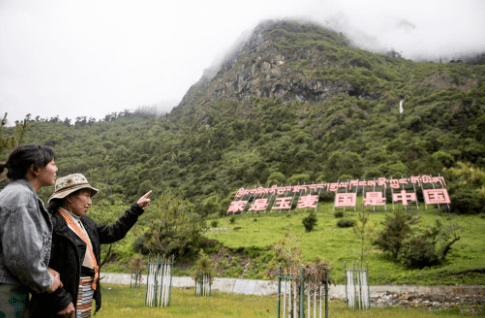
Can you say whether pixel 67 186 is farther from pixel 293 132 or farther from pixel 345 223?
pixel 293 132

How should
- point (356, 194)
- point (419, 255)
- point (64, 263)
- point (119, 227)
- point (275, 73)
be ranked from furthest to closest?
point (275, 73)
point (356, 194)
point (419, 255)
point (119, 227)
point (64, 263)

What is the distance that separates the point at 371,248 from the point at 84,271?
68.7 feet

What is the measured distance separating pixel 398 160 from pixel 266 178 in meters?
26.9

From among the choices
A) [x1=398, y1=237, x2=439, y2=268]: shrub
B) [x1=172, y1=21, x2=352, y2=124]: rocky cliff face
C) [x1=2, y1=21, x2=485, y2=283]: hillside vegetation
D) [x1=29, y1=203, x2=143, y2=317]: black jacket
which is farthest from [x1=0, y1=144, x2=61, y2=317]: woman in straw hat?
[x1=172, y1=21, x2=352, y2=124]: rocky cliff face

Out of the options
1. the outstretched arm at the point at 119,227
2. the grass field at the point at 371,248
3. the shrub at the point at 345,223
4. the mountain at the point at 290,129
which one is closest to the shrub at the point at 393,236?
the grass field at the point at 371,248

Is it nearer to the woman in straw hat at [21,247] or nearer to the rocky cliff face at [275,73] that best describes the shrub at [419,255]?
the woman in straw hat at [21,247]

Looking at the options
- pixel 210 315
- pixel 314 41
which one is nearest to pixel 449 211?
pixel 210 315

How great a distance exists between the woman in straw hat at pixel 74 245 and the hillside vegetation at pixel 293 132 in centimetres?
1395

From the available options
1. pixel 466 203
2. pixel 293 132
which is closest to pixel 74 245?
pixel 466 203

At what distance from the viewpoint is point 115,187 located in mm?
79188

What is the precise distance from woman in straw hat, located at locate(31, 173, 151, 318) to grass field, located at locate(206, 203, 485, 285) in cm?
1512

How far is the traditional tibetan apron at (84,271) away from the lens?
10.0ft

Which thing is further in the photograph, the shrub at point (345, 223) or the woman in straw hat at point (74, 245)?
the shrub at point (345, 223)

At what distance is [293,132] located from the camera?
103438 mm
